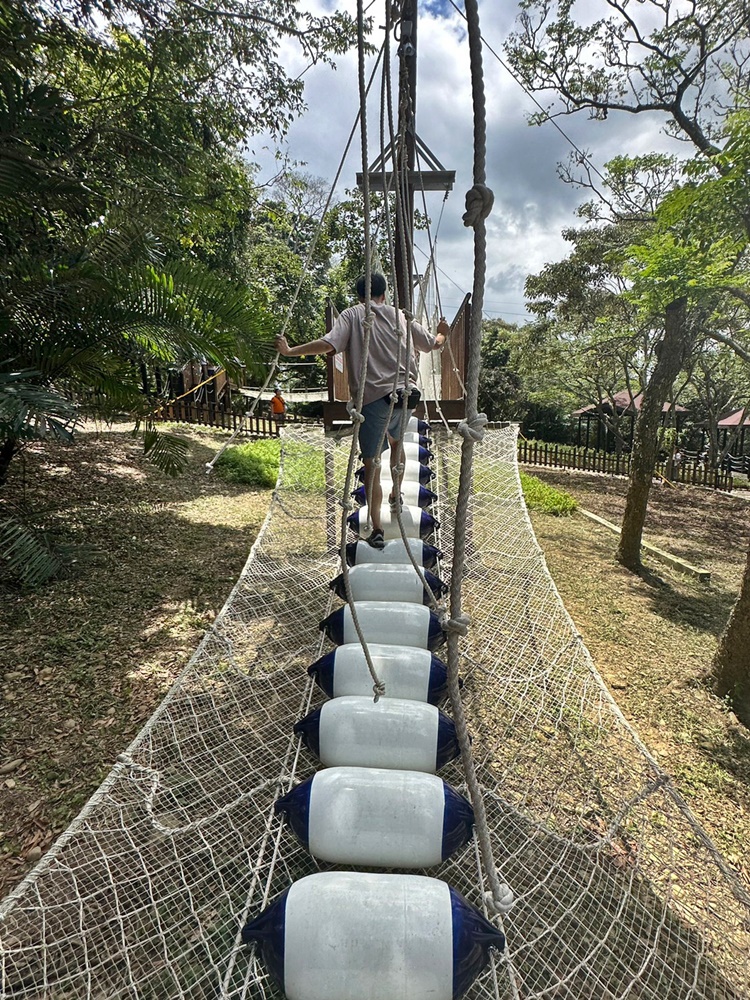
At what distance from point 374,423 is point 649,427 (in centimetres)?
377

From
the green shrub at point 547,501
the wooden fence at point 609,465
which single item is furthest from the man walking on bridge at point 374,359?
the wooden fence at point 609,465

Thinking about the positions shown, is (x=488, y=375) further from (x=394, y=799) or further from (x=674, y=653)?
(x=394, y=799)

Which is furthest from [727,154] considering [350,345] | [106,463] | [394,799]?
[106,463]

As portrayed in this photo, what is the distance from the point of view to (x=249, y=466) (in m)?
7.46

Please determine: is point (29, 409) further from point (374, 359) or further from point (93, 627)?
point (374, 359)

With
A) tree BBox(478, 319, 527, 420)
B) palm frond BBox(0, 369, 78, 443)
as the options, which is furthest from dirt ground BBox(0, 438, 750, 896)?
tree BBox(478, 319, 527, 420)

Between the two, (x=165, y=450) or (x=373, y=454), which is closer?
(x=373, y=454)

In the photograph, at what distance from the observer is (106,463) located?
6707 mm

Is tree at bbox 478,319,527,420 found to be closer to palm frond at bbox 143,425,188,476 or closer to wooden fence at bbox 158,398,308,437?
wooden fence at bbox 158,398,308,437

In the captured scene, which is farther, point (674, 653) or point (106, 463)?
point (106, 463)

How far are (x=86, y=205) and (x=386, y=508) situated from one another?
3.26 m

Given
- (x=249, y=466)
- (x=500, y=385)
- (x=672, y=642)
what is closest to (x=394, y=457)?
(x=672, y=642)

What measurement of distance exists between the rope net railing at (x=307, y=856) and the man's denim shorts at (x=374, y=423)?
1.08m

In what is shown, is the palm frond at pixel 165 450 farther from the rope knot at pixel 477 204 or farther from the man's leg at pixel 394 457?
the rope knot at pixel 477 204
